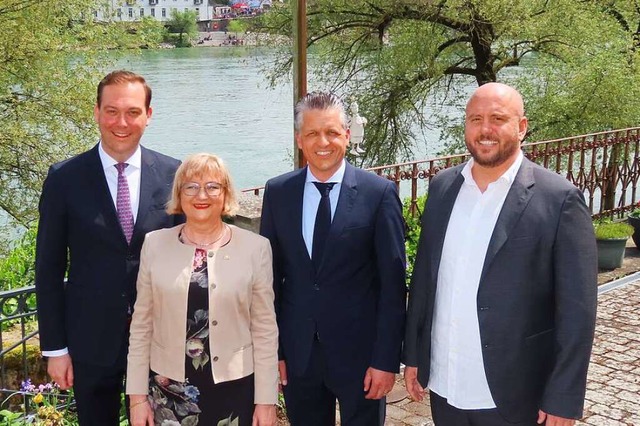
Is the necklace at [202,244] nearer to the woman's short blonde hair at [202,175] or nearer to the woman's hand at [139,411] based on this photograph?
the woman's short blonde hair at [202,175]

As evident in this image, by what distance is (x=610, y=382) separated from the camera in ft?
15.1

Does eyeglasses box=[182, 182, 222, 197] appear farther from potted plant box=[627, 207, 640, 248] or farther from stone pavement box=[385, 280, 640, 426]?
potted plant box=[627, 207, 640, 248]

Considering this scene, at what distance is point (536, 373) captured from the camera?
8.22ft

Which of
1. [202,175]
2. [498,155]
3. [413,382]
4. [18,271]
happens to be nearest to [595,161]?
[18,271]

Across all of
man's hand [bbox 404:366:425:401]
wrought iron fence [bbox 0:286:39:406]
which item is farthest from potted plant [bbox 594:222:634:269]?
wrought iron fence [bbox 0:286:39:406]

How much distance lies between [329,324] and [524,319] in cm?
75

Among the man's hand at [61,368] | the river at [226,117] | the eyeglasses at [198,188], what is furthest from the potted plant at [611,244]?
the river at [226,117]

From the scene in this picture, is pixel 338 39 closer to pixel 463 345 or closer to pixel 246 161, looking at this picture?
pixel 246 161

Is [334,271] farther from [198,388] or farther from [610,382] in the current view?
[610,382]

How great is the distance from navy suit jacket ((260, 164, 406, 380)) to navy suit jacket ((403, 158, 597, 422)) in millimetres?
294

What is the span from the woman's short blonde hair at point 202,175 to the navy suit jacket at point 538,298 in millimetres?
785

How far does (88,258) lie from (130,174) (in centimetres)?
36

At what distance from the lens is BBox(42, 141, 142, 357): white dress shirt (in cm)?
282

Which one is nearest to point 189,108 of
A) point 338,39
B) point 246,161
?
point 246,161
